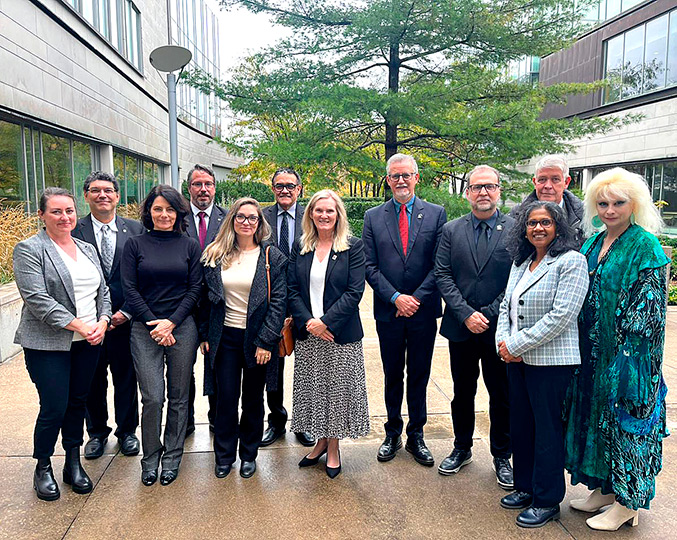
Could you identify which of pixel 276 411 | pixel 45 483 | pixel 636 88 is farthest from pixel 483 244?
pixel 636 88

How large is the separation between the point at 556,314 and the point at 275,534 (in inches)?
80.6

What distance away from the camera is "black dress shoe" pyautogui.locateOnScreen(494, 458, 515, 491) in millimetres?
3695

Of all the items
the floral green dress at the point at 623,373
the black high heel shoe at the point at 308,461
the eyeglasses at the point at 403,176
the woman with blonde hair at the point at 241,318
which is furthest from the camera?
the eyeglasses at the point at 403,176

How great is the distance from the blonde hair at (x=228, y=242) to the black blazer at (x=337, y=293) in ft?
1.19

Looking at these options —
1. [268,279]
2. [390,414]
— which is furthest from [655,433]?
[268,279]

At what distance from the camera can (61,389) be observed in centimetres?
348

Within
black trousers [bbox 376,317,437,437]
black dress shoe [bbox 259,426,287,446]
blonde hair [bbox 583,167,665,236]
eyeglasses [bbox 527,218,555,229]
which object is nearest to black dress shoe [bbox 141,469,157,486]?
black dress shoe [bbox 259,426,287,446]

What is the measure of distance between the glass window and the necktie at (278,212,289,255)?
19.5 metres

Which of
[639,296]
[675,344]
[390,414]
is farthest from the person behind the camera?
[675,344]

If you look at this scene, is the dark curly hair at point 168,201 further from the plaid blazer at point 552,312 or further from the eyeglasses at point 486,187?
the plaid blazer at point 552,312

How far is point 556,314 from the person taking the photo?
3053 millimetres

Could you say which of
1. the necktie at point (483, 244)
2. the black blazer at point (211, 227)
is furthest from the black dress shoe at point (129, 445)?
the necktie at point (483, 244)

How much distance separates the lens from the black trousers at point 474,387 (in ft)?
12.6

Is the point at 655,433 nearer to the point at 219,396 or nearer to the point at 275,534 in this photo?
the point at 275,534
